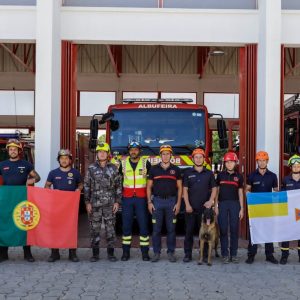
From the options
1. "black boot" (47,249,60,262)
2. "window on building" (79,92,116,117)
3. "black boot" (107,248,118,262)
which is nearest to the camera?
"black boot" (47,249,60,262)

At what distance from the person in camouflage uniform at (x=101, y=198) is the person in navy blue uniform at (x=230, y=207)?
1.60 metres

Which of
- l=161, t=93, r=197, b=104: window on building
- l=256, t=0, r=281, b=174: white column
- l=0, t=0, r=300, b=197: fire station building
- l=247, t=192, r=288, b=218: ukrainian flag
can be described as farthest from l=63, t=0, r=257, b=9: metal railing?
l=161, t=93, r=197, b=104: window on building

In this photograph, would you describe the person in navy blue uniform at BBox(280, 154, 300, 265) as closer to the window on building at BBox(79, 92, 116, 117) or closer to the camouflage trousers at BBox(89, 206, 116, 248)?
the camouflage trousers at BBox(89, 206, 116, 248)

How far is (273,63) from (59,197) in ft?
15.3

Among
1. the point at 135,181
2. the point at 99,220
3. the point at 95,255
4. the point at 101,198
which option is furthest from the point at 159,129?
the point at 95,255

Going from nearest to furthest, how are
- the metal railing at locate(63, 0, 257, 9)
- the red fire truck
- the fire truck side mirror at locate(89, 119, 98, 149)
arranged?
the metal railing at locate(63, 0, 257, 9) → the red fire truck → the fire truck side mirror at locate(89, 119, 98, 149)

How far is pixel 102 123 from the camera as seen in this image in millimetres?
11562

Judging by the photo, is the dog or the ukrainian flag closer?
the dog

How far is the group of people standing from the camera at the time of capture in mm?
8609

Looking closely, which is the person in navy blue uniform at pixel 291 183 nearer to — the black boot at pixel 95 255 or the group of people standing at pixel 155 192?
the group of people standing at pixel 155 192

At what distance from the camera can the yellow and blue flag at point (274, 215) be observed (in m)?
8.75

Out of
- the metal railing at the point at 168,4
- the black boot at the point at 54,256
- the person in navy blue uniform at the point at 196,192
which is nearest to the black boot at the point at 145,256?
the person in navy blue uniform at the point at 196,192

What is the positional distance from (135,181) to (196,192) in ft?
3.24

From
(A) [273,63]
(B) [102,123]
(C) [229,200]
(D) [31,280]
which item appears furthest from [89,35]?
(D) [31,280]
